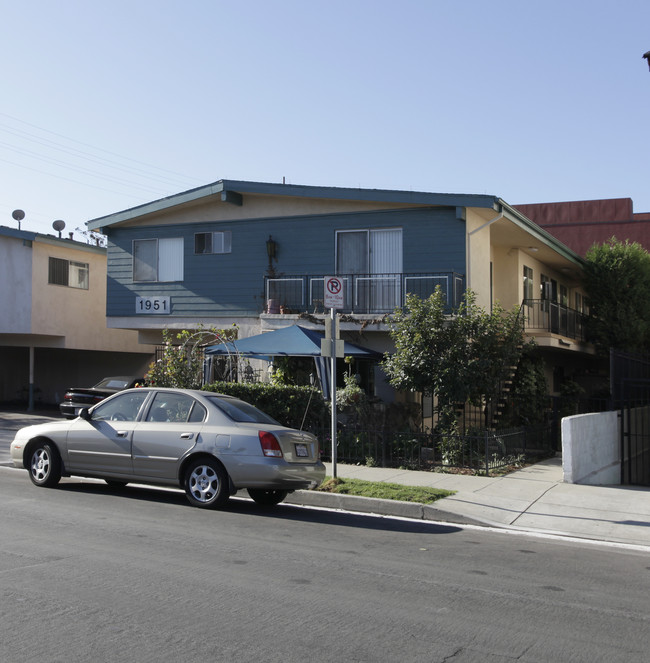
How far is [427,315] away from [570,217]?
75.8ft

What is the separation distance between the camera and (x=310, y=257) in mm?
19781

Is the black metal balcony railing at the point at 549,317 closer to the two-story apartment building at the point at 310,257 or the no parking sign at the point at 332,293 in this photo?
the two-story apartment building at the point at 310,257

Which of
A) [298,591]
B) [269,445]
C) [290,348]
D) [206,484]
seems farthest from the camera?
[290,348]

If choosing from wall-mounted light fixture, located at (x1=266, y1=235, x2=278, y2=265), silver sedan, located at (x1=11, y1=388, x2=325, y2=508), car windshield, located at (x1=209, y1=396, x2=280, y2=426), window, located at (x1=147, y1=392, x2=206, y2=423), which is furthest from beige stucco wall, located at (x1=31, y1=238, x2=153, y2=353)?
car windshield, located at (x1=209, y1=396, x2=280, y2=426)

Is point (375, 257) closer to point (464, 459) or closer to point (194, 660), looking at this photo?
point (464, 459)

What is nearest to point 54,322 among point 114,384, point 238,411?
point 114,384

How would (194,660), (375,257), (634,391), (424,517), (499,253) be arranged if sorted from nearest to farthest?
(194,660) → (424,517) → (634,391) → (375,257) → (499,253)

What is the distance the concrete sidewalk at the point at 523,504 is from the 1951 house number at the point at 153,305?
969 cm

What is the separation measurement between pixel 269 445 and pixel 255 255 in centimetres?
1129

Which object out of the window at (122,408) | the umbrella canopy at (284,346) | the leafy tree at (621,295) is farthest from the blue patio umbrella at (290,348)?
the leafy tree at (621,295)

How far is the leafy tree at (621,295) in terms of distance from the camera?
23094 mm

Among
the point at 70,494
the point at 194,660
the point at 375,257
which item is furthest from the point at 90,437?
the point at 375,257

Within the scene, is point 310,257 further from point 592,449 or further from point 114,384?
point 592,449

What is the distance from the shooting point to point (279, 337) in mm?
17016
